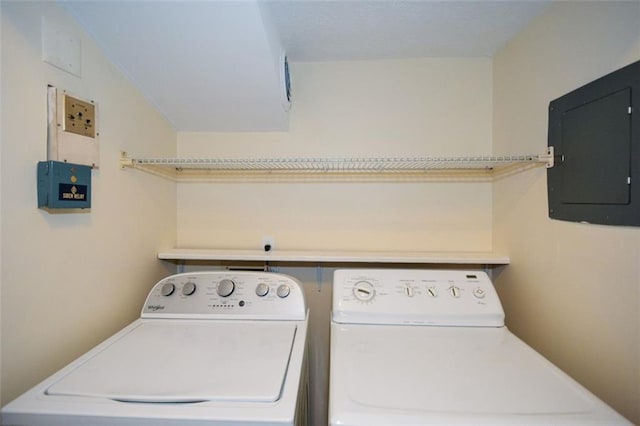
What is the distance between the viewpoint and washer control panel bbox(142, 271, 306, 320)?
1233mm

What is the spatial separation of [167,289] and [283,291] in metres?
Result: 0.54

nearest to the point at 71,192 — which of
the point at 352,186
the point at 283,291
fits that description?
the point at 283,291

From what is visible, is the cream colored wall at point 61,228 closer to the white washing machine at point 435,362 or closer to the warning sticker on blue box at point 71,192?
the warning sticker on blue box at point 71,192

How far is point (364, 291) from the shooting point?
1.26 metres

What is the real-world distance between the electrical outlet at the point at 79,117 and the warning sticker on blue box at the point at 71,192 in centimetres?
20

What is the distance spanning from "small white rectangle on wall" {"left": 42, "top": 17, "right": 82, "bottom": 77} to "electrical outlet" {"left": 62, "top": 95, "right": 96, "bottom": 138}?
11 centimetres

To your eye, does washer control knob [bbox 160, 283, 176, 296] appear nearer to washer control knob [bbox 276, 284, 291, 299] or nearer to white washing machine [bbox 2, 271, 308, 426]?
white washing machine [bbox 2, 271, 308, 426]

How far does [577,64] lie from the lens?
1.03m

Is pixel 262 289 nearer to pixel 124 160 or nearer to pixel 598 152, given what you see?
pixel 124 160

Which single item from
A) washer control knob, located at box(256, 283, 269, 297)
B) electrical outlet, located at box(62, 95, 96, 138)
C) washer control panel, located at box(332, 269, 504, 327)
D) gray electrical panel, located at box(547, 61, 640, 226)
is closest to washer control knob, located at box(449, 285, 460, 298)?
washer control panel, located at box(332, 269, 504, 327)

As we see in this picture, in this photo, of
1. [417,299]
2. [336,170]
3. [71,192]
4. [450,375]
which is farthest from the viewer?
[336,170]

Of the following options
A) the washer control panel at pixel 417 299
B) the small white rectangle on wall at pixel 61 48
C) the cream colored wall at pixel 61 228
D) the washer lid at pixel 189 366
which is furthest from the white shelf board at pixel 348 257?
the small white rectangle on wall at pixel 61 48

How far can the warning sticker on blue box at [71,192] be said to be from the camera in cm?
91

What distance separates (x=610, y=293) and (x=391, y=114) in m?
1.23
